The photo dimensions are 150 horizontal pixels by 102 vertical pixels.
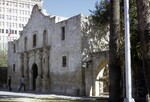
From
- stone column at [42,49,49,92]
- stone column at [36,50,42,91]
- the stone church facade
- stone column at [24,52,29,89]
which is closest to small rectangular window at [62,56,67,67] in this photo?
the stone church facade

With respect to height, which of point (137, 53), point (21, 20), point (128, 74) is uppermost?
point (21, 20)

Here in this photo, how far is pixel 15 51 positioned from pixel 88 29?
18140 millimetres

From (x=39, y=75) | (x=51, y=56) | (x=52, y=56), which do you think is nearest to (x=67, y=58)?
(x=52, y=56)

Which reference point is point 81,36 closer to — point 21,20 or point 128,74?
point 128,74

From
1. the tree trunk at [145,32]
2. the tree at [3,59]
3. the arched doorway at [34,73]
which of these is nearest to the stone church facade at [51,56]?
the arched doorway at [34,73]

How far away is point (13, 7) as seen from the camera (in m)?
129

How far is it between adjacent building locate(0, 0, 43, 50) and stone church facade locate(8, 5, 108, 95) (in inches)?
3166

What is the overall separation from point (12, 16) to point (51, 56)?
9573 cm

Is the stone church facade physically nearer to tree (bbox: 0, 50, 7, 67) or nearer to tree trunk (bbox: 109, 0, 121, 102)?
tree trunk (bbox: 109, 0, 121, 102)

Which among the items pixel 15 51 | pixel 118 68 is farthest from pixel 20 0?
pixel 118 68

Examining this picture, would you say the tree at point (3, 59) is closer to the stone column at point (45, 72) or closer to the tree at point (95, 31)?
the stone column at point (45, 72)

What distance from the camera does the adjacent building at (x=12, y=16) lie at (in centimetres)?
12538

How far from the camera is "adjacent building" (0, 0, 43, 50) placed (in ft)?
411

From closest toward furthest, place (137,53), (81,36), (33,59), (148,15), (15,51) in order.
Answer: (148,15), (137,53), (81,36), (33,59), (15,51)
